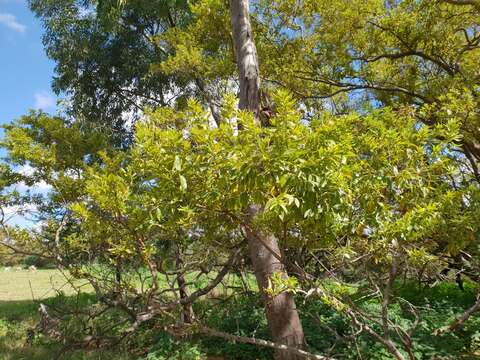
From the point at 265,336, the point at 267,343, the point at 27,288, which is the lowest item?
the point at 265,336

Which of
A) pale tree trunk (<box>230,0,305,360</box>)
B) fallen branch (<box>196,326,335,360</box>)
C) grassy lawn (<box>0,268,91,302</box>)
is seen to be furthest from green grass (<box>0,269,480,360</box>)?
grassy lawn (<box>0,268,91,302</box>)

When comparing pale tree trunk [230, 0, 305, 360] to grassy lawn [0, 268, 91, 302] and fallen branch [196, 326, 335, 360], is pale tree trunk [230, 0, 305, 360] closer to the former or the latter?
fallen branch [196, 326, 335, 360]

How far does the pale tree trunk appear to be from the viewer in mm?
4457

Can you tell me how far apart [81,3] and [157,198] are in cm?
917

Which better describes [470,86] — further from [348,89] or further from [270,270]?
[270,270]

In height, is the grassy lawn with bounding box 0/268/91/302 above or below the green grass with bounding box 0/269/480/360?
above

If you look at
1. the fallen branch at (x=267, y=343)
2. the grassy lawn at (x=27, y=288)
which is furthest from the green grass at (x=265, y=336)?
the grassy lawn at (x=27, y=288)

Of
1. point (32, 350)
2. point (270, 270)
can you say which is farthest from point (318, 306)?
point (32, 350)

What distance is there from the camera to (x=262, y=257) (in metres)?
4.70

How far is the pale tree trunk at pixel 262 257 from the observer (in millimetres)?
4457

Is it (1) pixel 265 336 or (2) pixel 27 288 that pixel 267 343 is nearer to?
(1) pixel 265 336

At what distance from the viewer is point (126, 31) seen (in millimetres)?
10227

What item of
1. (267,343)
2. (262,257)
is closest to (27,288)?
(262,257)

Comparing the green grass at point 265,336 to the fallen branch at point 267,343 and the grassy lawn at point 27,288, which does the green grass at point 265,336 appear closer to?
the fallen branch at point 267,343
